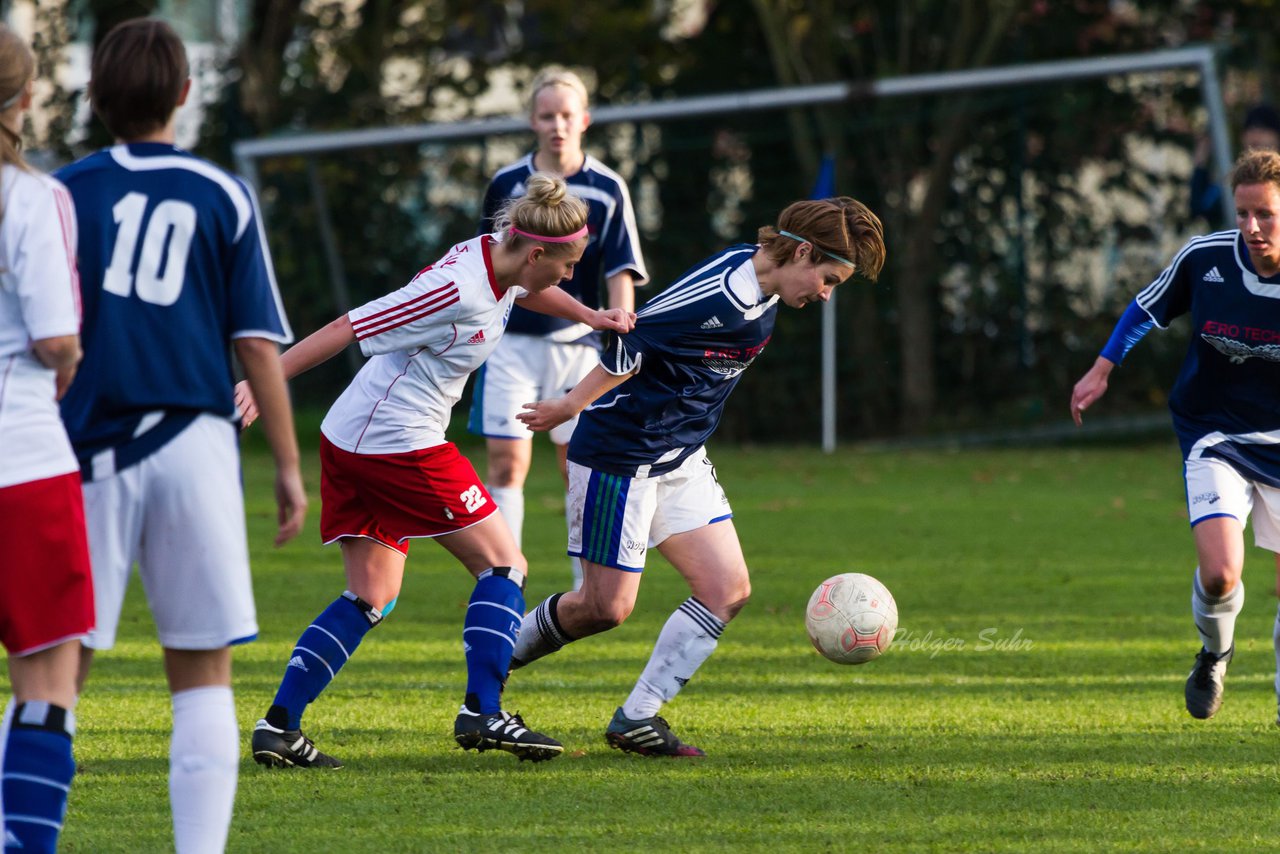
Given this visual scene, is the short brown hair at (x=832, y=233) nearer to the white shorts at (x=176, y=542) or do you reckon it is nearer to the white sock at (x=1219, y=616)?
the white sock at (x=1219, y=616)

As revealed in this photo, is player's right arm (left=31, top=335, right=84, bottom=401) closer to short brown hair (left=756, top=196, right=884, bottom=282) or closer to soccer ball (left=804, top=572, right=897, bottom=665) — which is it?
short brown hair (left=756, top=196, right=884, bottom=282)

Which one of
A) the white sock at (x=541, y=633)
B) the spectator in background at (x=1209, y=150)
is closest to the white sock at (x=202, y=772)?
the white sock at (x=541, y=633)

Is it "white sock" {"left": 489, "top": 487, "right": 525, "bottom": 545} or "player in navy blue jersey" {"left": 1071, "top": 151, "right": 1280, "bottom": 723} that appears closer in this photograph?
"player in navy blue jersey" {"left": 1071, "top": 151, "right": 1280, "bottom": 723}

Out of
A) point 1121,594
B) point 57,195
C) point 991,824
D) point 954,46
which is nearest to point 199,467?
point 57,195

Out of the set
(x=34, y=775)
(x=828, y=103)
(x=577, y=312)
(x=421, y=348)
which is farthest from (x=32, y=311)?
(x=828, y=103)

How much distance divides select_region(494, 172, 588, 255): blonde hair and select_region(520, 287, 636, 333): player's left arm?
0.24 metres

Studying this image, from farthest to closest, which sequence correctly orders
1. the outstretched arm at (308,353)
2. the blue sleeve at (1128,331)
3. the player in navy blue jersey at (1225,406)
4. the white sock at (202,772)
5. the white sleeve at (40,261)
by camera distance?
1. the blue sleeve at (1128,331)
2. the player in navy blue jersey at (1225,406)
3. the outstretched arm at (308,353)
4. the white sock at (202,772)
5. the white sleeve at (40,261)

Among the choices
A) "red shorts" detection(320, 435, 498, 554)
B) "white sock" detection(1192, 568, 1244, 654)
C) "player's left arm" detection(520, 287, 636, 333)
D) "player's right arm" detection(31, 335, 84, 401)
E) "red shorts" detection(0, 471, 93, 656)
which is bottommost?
"white sock" detection(1192, 568, 1244, 654)

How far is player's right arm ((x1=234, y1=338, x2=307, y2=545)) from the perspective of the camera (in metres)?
3.22

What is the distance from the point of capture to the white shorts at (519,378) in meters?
7.16

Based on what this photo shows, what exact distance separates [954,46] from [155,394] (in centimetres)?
1404

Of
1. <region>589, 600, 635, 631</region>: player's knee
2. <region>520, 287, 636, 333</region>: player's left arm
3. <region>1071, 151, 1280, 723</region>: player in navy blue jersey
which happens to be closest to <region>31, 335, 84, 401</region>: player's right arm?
<region>520, 287, 636, 333</region>: player's left arm

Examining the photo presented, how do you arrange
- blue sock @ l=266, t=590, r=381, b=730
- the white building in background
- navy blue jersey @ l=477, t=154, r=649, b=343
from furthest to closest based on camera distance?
1. the white building in background
2. navy blue jersey @ l=477, t=154, r=649, b=343
3. blue sock @ l=266, t=590, r=381, b=730

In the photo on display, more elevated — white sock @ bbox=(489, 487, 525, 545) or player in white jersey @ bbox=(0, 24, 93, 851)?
player in white jersey @ bbox=(0, 24, 93, 851)
